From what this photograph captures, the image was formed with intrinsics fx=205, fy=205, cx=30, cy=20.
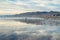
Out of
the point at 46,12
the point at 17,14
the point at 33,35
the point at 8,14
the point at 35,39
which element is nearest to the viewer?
the point at 35,39

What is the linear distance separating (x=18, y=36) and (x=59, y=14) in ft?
52.5

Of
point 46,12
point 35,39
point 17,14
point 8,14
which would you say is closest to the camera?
point 35,39

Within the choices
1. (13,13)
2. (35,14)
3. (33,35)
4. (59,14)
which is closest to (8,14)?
(13,13)

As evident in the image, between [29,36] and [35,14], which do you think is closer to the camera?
[29,36]

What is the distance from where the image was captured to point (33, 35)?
35.1ft

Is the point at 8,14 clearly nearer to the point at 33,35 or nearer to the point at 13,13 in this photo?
the point at 13,13

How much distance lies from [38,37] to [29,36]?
1.57ft

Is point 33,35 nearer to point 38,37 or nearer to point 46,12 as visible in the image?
point 38,37

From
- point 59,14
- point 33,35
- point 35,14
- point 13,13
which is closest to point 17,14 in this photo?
point 13,13

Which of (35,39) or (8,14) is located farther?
(8,14)

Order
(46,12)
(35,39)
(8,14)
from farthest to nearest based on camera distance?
(46,12) → (8,14) → (35,39)

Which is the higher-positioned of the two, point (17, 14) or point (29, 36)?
point (29, 36)

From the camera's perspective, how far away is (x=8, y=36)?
1044 cm

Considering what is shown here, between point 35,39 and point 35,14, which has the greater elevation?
point 35,39
